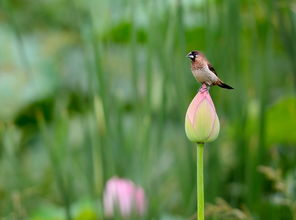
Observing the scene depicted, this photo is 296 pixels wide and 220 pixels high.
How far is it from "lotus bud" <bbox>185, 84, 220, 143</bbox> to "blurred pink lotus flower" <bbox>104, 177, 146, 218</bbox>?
1.54ft

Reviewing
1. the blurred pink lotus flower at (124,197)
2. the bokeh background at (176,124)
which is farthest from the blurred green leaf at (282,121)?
the blurred pink lotus flower at (124,197)

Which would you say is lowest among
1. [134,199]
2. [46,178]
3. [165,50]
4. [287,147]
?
[46,178]

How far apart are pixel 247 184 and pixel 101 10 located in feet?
5.10

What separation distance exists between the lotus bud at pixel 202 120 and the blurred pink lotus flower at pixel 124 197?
A: 47 cm

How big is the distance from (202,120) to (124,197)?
→ 0.65 meters

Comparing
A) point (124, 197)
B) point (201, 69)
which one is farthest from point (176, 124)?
point (201, 69)

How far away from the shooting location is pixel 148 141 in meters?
1.09

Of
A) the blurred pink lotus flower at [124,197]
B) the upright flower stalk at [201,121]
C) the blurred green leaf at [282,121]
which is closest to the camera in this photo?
the upright flower stalk at [201,121]

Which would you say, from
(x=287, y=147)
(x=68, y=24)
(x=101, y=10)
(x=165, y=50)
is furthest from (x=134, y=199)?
(x=68, y=24)

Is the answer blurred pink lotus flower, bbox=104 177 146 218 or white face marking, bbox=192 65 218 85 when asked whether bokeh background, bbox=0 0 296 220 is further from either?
white face marking, bbox=192 65 218 85

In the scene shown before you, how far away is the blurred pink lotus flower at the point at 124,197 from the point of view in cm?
111

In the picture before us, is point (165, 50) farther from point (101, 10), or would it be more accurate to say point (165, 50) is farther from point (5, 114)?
point (101, 10)

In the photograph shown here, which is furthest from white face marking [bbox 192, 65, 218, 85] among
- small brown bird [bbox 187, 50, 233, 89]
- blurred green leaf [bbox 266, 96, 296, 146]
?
blurred green leaf [bbox 266, 96, 296, 146]

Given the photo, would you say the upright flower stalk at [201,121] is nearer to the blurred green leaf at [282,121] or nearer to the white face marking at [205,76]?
the white face marking at [205,76]
